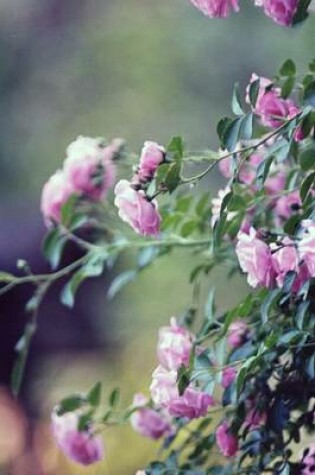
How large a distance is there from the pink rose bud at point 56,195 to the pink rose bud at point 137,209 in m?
0.28

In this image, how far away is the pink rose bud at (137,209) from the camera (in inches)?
31.9

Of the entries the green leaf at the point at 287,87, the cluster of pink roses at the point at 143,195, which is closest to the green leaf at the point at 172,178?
the cluster of pink roses at the point at 143,195

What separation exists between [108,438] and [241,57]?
2.84 feet

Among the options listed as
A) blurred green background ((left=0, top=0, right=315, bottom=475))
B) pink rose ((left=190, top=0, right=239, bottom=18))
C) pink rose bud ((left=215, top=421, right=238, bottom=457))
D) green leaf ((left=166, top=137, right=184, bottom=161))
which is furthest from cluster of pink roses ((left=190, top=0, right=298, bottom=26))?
blurred green background ((left=0, top=0, right=315, bottom=475))

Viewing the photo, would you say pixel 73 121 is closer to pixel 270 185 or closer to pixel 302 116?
pixel 270 185

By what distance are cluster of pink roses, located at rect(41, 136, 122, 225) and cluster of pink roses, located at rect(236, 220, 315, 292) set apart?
0.32m

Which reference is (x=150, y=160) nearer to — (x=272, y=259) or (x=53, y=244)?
(x=272, y=259)

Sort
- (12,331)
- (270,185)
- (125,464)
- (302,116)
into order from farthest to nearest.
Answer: (12,331)
(125,464)
(270,185)
(302,116)

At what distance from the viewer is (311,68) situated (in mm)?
843

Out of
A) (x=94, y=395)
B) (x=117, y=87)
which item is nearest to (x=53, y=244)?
(x=94, y=395)

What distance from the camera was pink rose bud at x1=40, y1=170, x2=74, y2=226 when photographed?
1.10 meters

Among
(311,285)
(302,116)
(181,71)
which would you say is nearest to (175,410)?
(311,285)

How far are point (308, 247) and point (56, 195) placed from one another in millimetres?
425

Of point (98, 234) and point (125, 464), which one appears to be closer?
point (98, 234)
